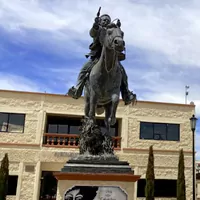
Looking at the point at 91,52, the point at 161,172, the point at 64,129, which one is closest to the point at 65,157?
the point at 64,129

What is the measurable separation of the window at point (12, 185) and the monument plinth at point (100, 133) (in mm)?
18685

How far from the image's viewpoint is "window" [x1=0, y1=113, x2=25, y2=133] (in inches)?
941

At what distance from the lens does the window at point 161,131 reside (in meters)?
25.2

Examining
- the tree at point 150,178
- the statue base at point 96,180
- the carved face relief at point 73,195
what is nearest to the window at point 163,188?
the tree at point 150,178

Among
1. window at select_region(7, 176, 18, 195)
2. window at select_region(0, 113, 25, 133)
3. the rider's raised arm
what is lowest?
window at select_region(7, 176, 18, 195)

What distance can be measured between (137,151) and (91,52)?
19.0 metres

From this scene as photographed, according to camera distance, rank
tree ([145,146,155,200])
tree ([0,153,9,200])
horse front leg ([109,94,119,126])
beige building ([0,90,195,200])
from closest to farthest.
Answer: horse front leg ([109,94,119,126])
tree ([0,153,9,200])
tree ([145,146,155,200])
beige building ([0,90,195,200])

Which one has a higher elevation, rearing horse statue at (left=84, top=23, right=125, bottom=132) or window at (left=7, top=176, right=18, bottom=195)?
rearing horse statue at (left=84, top=23, right=125, bottom=132)

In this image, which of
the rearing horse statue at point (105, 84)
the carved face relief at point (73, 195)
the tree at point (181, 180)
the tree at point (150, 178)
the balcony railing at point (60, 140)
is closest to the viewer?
the carved face relief at point (73, 195)

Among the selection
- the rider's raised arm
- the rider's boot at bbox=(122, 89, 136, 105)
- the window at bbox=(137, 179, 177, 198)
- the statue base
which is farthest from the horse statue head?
the window at bbox=(137, 179, 177, 198)

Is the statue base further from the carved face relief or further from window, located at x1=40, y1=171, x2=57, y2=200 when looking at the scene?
window, located at x1=40, y1=171, x2=57, y2=200

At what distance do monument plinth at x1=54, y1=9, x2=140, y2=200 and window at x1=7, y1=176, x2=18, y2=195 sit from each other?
61.3 feet

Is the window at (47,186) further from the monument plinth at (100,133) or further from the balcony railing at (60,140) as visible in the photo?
the monument plinth at (100,133)

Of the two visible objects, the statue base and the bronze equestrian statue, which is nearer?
the statue base
